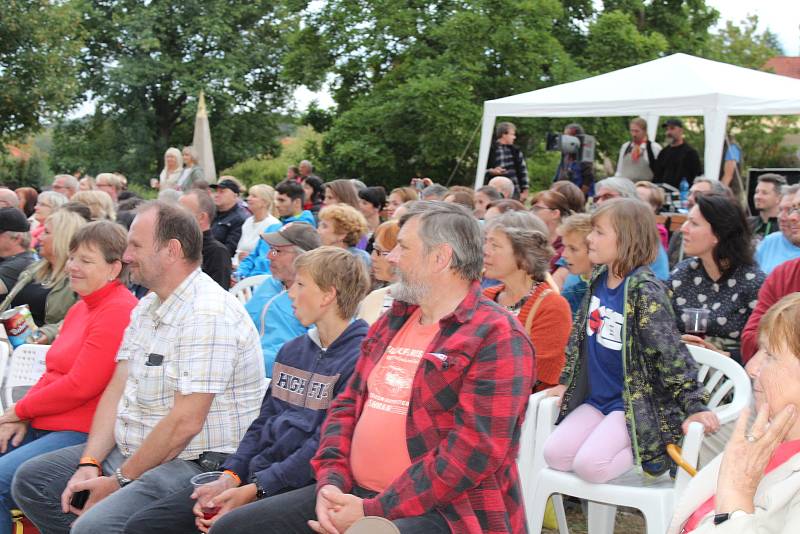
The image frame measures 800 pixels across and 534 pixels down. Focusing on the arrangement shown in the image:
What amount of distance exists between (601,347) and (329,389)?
3.83ft

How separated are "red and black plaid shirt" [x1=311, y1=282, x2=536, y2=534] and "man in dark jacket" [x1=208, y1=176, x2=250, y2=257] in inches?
233

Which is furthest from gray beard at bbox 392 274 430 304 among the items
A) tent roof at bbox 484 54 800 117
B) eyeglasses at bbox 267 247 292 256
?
tent roof at bbox 484 54 800 117

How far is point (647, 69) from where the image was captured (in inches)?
360

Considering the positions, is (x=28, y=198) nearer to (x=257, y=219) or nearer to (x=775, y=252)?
(x=257, y=219)

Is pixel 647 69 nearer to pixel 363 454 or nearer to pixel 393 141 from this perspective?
pixel 363 454

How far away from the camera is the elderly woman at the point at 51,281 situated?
16.7ft

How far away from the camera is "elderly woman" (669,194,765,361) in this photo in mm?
4184

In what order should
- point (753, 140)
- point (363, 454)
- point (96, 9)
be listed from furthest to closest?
1. point (96, 9)
2. point (753, 140)
3. point (363, 454)

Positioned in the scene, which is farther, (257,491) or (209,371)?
(209,371)

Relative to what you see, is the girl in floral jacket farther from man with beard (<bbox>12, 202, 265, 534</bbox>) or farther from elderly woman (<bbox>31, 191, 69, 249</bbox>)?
elderly woman (<bbox>31, 191, 69, 249</bbox>)

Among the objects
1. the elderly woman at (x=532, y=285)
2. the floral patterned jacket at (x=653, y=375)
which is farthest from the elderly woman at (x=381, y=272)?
the floral patterned jacket at (x=653, y=375)

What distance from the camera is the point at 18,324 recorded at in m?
4.93

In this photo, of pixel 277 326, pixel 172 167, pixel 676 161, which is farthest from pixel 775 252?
pixel 172 167

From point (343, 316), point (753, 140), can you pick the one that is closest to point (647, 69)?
point (343, 316)
